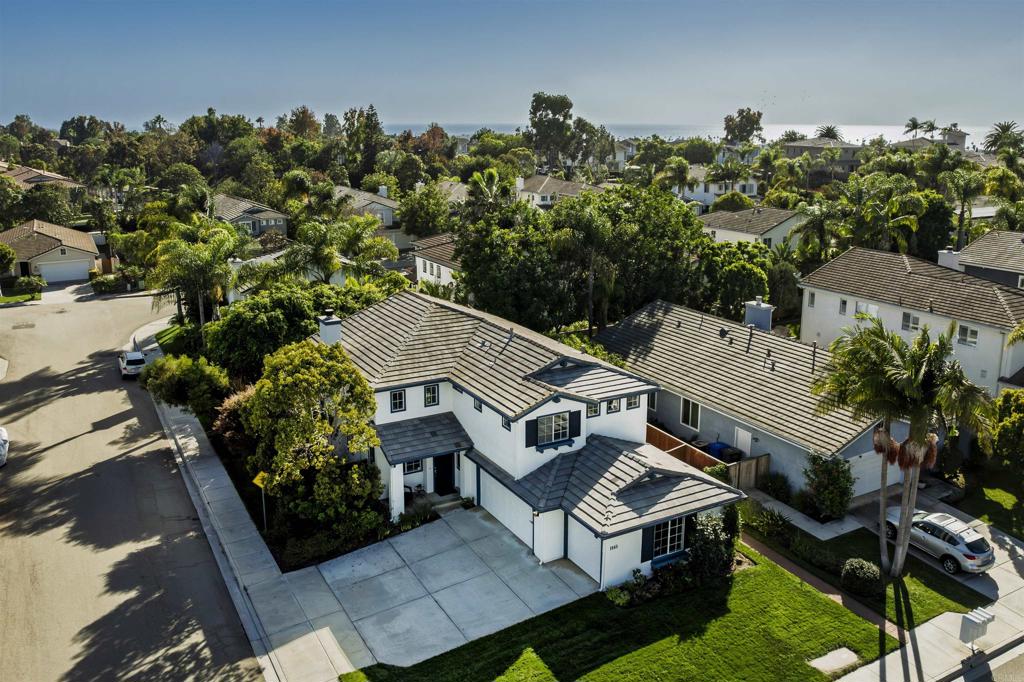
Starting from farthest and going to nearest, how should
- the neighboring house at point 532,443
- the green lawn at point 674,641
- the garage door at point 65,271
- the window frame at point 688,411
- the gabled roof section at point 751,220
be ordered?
the garage door at point 65,271
the gabled roof section at point 751,220
the window frame at point 688,411
the neighboring house at point 532,443
the green lawn at point 674,641

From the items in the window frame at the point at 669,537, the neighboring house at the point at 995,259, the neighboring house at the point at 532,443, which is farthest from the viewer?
the neighboring house at the point at 995,259

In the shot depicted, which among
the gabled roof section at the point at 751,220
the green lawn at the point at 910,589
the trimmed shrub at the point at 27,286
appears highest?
the gabled roof section at the point at 751,220

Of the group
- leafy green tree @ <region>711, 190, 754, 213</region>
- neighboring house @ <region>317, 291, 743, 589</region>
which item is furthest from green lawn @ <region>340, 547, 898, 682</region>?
leafy green tree @ <region>711, 190, 754, 213</region>

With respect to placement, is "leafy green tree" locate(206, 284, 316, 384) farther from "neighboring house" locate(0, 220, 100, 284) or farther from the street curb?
"neighboring house" locate(0, 220, 100, 284)

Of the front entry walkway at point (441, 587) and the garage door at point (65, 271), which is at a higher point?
the garage door at point (65, 271)

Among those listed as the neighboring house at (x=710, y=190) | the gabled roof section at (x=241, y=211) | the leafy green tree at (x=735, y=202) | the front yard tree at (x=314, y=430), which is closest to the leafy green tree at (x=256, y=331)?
the front yard tree at (x=314, y=430)

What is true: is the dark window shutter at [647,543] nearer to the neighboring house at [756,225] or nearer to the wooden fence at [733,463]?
the wooden fence at [733,463]

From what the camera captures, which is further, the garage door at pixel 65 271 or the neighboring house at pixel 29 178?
the neighboring house at pixel 29 178
